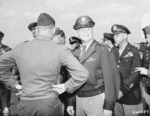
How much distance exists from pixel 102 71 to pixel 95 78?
161mm

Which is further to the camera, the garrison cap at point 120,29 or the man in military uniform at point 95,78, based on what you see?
the garrison cap at point 120,29

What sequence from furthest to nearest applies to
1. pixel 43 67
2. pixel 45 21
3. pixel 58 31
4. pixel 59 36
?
1. pixel 58 31
2. pixel 59 36
3. pixel 45 21
4. pixel 43 67

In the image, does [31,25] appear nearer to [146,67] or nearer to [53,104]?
[146,67]

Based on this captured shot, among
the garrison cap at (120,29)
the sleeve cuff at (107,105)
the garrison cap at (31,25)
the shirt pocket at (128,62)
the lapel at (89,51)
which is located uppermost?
the garrison cap at (31,25)

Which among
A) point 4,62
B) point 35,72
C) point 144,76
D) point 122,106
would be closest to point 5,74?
point 4,62

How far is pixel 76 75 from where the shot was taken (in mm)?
3695

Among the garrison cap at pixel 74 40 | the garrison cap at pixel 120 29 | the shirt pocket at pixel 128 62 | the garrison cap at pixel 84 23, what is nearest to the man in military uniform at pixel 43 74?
the garrison cap at pixel 84 23

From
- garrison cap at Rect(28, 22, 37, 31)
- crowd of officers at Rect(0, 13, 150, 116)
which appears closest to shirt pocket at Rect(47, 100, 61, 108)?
crowd of officers at Rect(0, 13, 150, 116)

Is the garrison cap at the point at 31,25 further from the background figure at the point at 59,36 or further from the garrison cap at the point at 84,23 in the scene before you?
the garrison cap at the point at 84,23

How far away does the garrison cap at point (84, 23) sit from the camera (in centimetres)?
459

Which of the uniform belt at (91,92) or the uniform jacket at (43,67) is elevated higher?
the uniform jacket at (43,67)

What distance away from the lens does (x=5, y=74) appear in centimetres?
407

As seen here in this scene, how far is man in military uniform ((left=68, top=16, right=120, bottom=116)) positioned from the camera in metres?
4.17

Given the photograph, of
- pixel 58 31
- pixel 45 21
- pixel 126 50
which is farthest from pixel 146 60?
pixel 45 21
